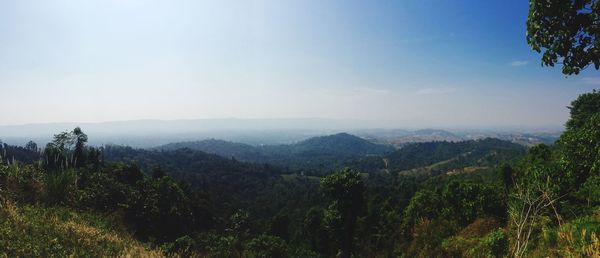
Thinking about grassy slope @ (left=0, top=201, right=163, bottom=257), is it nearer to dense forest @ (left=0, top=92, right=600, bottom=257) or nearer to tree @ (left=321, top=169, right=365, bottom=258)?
dense forest @ (left=0, top=92, right=600, bottom=257)

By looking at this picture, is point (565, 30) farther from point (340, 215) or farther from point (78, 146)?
point (78, 146)

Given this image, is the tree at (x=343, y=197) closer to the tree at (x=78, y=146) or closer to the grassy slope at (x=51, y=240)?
the grassy slope at (x=51, y=240)

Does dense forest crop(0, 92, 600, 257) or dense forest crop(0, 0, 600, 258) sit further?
dense forest crop(0, 92, 600, 257)

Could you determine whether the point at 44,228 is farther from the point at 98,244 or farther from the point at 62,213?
the point at 62,213

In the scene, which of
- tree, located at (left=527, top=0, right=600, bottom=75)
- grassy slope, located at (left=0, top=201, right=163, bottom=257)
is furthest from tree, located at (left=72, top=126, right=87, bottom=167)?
tree, located at (left=527, top=0, right=600, bottom=75)

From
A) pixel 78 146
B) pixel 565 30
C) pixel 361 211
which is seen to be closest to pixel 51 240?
pixel 565 30

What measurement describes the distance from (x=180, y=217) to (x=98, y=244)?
3132cm

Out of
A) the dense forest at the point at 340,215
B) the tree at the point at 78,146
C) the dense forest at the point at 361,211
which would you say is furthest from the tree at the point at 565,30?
the tree at the point at 78,146

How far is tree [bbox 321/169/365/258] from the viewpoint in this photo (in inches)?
1198

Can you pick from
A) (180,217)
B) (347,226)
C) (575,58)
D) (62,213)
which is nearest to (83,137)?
(180,217)

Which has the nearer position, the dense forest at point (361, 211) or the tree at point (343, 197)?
the dense forest at point (361, 211)

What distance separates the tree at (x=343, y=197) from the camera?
3042 cm

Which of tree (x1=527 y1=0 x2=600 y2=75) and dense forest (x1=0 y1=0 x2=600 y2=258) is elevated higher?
tree (x1=527 y1=0 x2=600 y2=75)

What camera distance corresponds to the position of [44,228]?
28.6 ft
